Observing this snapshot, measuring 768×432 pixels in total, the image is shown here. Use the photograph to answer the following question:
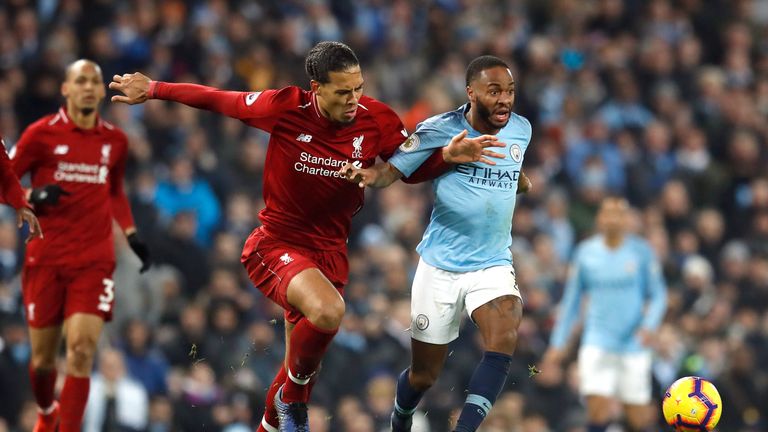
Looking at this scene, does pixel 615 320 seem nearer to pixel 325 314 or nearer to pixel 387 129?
pixel 387 129

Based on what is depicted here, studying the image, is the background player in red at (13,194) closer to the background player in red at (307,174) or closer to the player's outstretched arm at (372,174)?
the background player in red at (307,174)

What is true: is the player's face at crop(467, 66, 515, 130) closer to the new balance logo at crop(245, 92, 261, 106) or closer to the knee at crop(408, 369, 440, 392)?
the new balance logo at crop(245, 92, 261, 106)

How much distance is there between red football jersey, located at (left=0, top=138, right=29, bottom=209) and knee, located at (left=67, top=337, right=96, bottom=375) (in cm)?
103

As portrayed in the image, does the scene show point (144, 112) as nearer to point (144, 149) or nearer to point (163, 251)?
point (144, 149)

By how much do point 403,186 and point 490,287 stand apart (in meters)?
7.22

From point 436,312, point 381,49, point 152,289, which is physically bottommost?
point 152,289

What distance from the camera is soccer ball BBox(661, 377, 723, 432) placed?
8984 mm

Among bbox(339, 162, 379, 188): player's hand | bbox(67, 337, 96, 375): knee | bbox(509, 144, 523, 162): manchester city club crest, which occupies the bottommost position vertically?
bbox(67, 337, 96, 375): knee

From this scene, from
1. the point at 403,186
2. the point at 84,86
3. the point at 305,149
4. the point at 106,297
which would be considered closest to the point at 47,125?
the point at 84,86

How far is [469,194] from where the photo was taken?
881 cm

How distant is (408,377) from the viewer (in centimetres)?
924

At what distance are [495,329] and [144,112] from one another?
7.21m

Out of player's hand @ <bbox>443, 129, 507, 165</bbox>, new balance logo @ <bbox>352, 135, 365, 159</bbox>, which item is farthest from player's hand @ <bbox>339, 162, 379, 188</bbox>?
player's hand @ <bbox>443, 129, 507, 165</bbox>

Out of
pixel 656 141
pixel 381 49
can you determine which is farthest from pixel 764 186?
pixel 381 49
